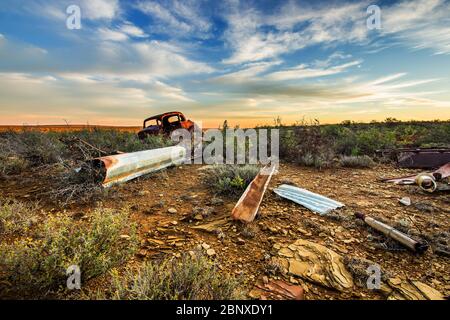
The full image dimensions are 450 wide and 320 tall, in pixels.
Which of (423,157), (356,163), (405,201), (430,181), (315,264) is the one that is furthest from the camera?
(356,163)

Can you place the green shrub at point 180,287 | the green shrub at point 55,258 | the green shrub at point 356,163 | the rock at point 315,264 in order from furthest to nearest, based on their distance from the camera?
1. the green shrub at point 356,163
2. the rock at point 315,264
3. the green shrub at point 55,258
4. the green shrub at point 180,287

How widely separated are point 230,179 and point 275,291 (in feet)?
9.19

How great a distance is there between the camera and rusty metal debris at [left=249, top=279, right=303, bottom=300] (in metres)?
2.16

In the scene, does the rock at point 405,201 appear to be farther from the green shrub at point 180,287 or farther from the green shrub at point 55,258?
the green shrub at point 55,258

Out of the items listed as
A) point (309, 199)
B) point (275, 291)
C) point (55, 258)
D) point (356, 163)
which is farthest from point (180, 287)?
point (356, 163)

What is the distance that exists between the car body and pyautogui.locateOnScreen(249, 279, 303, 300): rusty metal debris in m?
8.08

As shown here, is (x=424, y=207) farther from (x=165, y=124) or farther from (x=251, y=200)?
(x=165, y=124)

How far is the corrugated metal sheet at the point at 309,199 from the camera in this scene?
3.86 metres

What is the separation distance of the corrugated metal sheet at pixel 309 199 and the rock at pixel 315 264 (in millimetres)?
1050

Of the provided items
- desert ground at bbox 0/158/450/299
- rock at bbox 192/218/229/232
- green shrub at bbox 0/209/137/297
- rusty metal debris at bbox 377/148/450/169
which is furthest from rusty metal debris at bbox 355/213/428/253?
rusty metal debris at bbox 377/148/450/169

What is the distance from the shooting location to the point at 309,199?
4176 mm

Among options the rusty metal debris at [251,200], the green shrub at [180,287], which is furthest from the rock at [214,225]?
the green shrub at [180,287]
